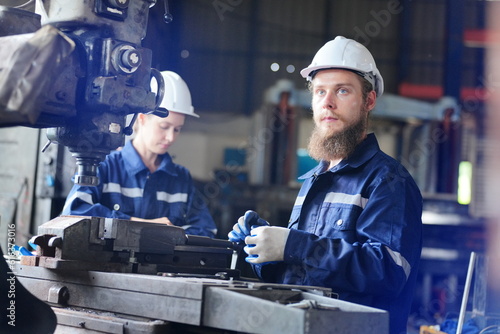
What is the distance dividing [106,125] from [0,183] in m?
2.57

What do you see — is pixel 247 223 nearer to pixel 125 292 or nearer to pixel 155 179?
pixel 125 292

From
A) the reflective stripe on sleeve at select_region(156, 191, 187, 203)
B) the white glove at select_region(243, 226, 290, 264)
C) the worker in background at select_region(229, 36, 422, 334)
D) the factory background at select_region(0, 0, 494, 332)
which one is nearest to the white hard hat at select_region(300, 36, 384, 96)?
the worker in background at select_region(229, 36, 422, 334)

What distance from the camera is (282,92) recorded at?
709 cm

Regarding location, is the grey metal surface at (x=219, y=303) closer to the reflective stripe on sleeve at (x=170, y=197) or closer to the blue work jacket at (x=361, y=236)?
the blue work jacket at (x=361, y=236)

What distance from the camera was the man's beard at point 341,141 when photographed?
7.11 feet

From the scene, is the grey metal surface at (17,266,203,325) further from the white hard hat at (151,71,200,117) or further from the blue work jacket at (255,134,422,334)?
the white hard hat at (151,71,200,117)

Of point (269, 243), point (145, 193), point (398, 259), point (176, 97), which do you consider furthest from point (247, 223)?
point (176, 97)

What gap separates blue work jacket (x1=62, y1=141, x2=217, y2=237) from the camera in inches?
118

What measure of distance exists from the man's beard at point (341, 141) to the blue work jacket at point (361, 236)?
0.03 metres

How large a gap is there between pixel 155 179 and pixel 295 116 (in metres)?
3.99

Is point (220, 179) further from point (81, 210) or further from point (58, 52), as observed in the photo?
point (58, 52)

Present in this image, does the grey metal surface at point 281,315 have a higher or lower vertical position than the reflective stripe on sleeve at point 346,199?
lower

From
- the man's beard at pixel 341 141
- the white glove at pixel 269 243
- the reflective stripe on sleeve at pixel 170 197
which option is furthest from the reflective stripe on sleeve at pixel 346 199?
the reflective stripe on sleeve at pixel 170 197

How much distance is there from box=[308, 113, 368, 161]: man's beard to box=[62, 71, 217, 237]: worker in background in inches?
42.5
